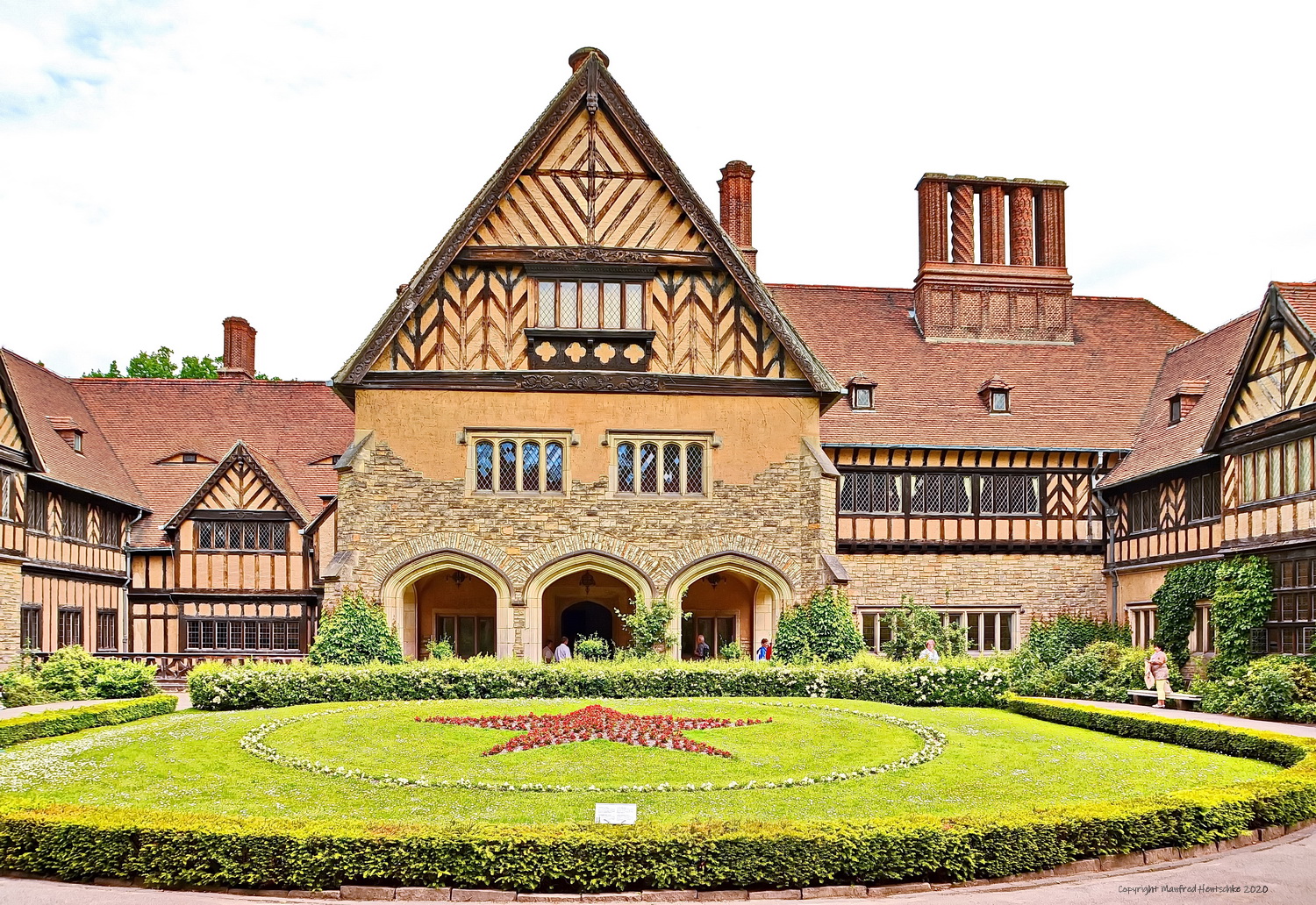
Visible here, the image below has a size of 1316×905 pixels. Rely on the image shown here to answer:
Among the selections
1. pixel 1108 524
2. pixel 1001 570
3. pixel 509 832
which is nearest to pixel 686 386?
pixel 1001 570

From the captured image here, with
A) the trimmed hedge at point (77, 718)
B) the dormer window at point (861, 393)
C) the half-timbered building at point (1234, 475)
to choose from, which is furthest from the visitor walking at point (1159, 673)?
the trimmed hedge at point (77, 718)

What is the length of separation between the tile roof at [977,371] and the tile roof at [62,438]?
18.9 m

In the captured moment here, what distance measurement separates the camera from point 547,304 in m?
26.5

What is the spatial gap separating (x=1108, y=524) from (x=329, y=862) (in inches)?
1042

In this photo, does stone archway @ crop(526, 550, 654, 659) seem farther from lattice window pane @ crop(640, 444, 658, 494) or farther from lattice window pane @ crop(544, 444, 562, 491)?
lattice window pane @ crop(640, 444, 658, 494)

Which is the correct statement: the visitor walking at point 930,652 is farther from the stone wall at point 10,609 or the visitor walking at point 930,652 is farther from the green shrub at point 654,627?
the stone wall at point 10,609

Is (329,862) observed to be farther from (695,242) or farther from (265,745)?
(695,242)

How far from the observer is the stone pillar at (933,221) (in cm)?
3544

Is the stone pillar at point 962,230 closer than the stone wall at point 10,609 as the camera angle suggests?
No

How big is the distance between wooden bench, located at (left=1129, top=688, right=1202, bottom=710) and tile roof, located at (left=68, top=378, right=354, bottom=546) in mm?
21870

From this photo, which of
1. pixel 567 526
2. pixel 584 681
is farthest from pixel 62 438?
pixel 584 681

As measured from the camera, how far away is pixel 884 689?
23000mm

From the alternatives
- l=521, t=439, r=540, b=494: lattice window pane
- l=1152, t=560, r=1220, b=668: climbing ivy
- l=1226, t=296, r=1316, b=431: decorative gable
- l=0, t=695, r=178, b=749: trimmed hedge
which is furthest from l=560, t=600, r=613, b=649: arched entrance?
l=1226, t=296, r=1316, b=431: decorative gable

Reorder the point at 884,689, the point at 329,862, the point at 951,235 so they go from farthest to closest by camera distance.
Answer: the point at 951,235 → the point at 884,689 → the point at 329,862
